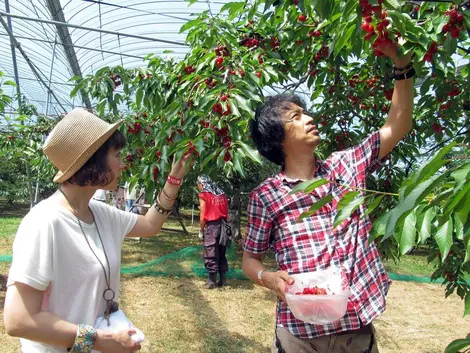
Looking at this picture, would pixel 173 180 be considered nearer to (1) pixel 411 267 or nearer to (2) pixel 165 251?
(2) pixel 165 251

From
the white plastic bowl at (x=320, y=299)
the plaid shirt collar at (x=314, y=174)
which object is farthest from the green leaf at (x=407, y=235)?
the plaid shirt collar at (x=314, y=174)

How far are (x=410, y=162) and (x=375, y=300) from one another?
1347mm

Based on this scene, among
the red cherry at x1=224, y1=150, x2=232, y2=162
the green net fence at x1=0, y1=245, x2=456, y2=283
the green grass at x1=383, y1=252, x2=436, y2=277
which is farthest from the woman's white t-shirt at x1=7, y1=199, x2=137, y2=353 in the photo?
the green grass at x1=383, y1=252, x2=436, y2=277

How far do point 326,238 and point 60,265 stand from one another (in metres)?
0.83

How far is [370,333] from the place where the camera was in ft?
4.73

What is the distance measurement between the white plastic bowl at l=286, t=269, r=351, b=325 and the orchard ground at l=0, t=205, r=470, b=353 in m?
2.50

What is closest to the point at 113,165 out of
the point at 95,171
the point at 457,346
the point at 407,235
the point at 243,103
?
the point at 95,171

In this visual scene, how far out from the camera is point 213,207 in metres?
5.83

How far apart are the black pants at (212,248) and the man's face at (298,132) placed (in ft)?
13.4

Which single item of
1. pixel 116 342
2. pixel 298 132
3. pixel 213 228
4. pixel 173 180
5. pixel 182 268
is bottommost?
pixel 182 268

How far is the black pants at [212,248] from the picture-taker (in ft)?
18.3

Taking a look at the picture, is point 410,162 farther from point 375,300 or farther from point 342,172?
point 375,300

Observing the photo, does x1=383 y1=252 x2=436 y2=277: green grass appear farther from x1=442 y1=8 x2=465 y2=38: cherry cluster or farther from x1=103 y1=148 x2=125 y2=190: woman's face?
x1=103 y1=148 x2=125 y2=190: woman's face

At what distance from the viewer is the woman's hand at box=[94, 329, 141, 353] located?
124cm
